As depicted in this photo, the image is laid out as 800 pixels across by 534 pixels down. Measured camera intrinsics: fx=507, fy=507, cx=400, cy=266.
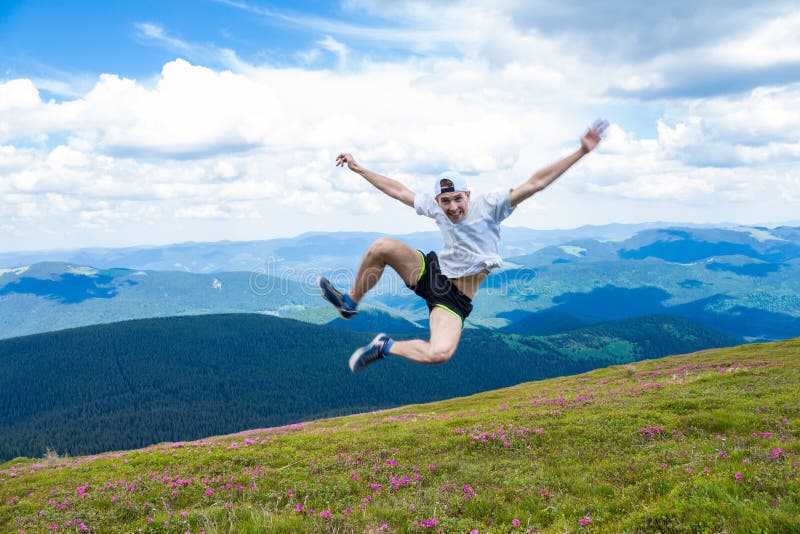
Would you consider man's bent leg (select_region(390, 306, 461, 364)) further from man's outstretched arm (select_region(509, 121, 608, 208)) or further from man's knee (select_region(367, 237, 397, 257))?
man's outstretched arm (select_region(509, 121, 608, 208))

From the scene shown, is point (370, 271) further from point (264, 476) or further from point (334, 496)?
point (264, 476)

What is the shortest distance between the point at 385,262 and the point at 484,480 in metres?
6.20

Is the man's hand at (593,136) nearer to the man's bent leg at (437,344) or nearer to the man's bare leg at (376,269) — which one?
the man's bare leg at (376,269)

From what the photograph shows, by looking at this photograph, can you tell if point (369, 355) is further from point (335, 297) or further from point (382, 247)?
point (382, 247)

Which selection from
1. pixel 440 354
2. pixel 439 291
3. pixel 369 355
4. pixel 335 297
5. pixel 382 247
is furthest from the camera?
pixel 335 297

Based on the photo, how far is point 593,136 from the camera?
876 centimetres

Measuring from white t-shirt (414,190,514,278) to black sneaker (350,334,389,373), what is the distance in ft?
6.03

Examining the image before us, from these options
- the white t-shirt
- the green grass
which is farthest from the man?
the green grass

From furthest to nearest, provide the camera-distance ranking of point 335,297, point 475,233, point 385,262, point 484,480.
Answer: point 484,480, point 335,297, point 385,262, point 475,233

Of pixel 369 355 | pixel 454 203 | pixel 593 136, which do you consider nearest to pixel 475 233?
pixel 454 203

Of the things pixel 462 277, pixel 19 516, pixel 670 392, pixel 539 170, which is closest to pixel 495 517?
pixel 462 277

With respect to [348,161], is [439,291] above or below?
below

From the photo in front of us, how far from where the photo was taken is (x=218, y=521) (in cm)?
1005

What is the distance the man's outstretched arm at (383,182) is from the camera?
10.5 meters
